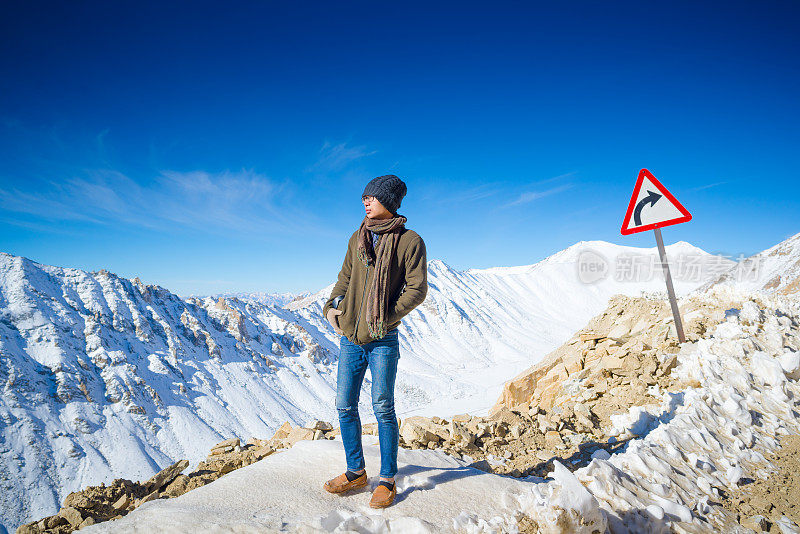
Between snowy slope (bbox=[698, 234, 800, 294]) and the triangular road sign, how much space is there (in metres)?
6.15

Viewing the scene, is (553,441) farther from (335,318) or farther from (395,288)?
(335,318)

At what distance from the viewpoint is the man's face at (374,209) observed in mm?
2684

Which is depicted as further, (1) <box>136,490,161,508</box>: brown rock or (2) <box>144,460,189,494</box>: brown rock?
(2) <box>144,460,189,494</box>: brown rock

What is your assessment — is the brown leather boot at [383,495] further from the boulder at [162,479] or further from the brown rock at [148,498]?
the boulder at [162,479]

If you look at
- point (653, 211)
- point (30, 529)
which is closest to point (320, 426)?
point (30, 529)

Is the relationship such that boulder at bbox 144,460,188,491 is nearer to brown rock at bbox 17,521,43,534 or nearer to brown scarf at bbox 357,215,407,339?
brown rock at bbox 17,521,43,534

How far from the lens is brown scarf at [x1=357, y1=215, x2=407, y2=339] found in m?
2.54

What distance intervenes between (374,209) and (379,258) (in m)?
0.37

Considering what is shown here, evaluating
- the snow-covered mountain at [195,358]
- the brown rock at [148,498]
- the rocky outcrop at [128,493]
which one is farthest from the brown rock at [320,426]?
the snow-covered mountain at [195,358]

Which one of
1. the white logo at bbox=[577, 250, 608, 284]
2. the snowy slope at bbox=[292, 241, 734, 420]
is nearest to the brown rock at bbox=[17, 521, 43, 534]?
the snowy slope at bbox=[292, 241, 734, 420]

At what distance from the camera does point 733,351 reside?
480cm

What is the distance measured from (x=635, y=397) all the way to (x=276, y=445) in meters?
4.83

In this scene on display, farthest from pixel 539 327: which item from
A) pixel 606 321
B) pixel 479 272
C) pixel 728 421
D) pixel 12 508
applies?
pixel 12 508

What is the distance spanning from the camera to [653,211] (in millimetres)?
5285
